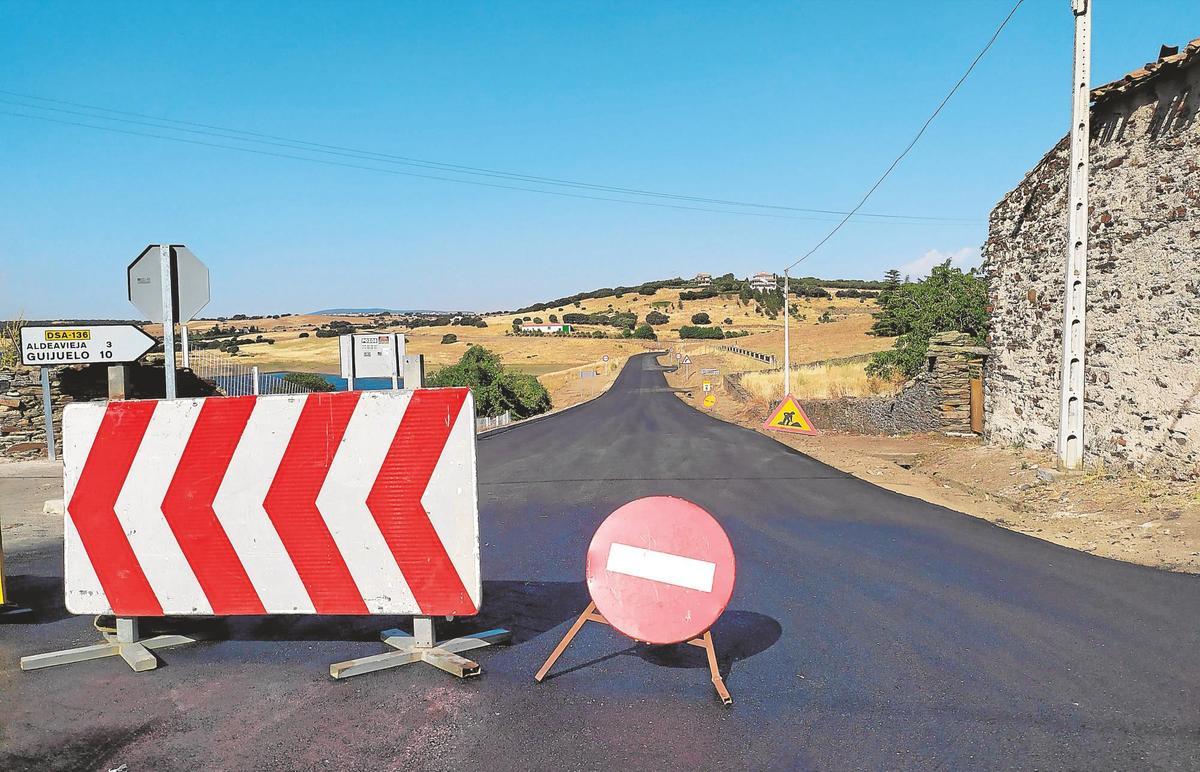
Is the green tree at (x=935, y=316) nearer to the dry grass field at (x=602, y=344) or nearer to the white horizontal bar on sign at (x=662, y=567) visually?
the dry grass field at (x=602, y=344)

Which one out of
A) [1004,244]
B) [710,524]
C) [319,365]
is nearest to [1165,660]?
[710,524]

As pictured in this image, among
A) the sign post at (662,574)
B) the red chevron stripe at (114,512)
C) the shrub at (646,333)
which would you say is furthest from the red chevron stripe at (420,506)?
Result: the shrub at (646,333)

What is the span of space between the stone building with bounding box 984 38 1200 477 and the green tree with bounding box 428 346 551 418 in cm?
2763

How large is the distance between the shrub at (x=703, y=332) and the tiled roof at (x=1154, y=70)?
105 m

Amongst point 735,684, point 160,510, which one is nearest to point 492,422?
point 160,510

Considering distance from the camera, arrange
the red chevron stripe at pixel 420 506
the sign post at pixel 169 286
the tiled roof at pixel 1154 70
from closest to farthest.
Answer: the red chevron stripe at pixel 420 506 < the sign post at pixel 169 286 < the tiled roof at pixel 1154 70

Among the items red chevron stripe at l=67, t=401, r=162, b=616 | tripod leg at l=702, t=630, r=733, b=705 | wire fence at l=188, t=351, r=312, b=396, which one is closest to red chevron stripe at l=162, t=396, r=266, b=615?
red chevron stripe at l=67, t=401, r=162, b=616

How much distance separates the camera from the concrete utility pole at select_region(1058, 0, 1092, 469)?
1151 centimetres

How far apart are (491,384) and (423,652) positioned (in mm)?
34794

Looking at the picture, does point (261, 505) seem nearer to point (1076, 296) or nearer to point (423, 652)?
point (423, 652)

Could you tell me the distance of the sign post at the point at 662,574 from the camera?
4.83 metres

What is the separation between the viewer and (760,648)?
5473mm

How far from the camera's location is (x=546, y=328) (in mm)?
145375

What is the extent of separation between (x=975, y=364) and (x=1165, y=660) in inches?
654
